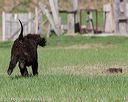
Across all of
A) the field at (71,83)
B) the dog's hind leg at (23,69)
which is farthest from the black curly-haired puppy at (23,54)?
the field at (71,83)

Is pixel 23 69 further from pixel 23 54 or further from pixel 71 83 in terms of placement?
pixel 71 83

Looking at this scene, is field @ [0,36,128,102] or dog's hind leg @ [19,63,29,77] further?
dog's hind leg @ [19,63,29,77]

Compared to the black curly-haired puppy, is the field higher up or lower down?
lower down

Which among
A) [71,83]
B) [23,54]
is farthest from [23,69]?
[71,83]

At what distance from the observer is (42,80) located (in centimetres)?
1302

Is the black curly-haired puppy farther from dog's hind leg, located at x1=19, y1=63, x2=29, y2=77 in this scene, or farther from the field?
the field

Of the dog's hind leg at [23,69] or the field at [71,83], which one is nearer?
the field at [71,83]

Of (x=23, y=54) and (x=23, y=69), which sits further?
(x=23, y=69)

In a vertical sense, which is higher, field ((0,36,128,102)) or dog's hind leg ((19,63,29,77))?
dog's hind leg ((19,63,29,77))

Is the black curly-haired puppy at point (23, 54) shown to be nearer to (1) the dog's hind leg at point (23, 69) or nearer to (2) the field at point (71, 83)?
(1) the dog's hind leg at point (23, 69)

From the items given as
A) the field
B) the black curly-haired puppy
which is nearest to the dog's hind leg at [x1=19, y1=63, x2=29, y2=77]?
the black curly-haired puppy

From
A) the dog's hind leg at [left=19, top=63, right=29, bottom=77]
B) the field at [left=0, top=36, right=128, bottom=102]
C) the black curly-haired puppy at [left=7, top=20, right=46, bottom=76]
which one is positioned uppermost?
the black curly-haired puppy at [left=7, top=20, right=46, bottom=76]

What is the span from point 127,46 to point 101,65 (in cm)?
917

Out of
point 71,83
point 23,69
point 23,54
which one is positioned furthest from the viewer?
point 23,69
